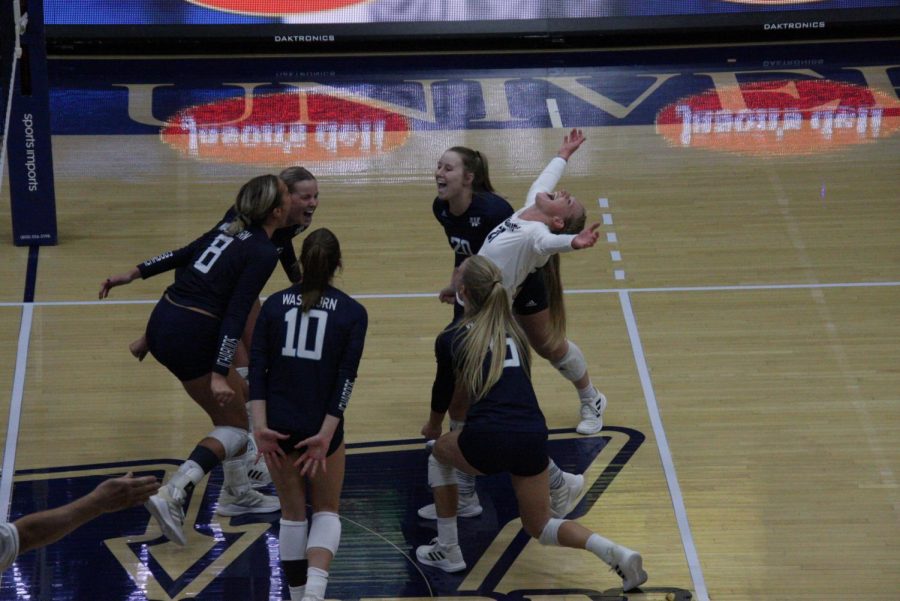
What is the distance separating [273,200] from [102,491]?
2475mm

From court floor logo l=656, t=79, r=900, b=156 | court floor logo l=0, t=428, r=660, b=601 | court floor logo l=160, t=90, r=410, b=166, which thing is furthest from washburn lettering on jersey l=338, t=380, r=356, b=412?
court floor logo l=656, t=79, r=900, b=156

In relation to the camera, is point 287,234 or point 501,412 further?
point 287,234

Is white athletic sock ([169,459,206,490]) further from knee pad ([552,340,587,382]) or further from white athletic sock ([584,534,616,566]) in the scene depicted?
knee pad ([552,340,587,382])

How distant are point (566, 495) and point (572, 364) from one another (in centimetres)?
100

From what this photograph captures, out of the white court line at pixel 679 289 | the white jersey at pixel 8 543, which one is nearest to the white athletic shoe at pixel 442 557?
the white jersey at pixel 8 543

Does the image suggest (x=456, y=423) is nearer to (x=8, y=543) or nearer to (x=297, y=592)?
(x=297, y=592)

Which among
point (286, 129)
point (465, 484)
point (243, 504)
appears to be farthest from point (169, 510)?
point (286, 129)

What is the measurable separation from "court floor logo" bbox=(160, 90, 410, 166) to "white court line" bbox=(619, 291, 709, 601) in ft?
11.6

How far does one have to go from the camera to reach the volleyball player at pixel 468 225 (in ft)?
22.8

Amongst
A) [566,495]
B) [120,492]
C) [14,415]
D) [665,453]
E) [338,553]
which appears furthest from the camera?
[14,415]

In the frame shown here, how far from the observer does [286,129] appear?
482 inches

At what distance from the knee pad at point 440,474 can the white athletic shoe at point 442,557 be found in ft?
1.15

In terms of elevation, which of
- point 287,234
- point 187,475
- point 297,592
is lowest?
point 297,592

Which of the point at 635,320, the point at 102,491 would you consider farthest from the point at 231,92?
the point at 102,491
